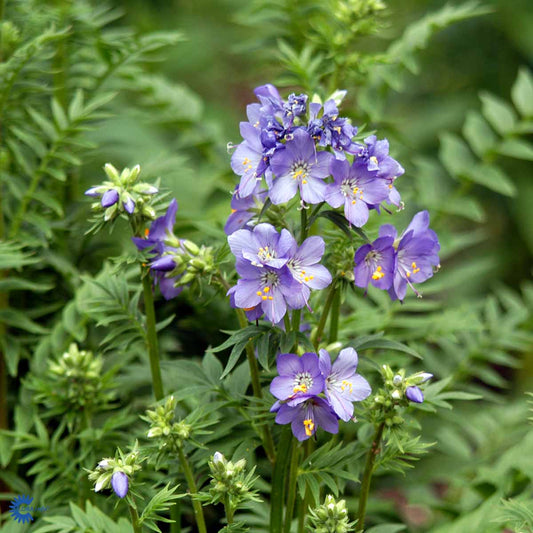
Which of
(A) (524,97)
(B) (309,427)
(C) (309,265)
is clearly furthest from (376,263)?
(A) (524,97)

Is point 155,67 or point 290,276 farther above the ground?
point 290,276

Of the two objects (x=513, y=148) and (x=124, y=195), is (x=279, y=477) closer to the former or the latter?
(x=124, y=195)

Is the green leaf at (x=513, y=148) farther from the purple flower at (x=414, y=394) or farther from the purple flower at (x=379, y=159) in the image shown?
the purple flower at (x=414, y=394)

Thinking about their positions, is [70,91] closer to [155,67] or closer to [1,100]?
[1,100]

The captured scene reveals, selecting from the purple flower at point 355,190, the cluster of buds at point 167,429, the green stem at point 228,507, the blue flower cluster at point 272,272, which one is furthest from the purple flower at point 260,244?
the green stem at point 228,507

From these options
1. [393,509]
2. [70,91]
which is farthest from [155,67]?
[393,509]

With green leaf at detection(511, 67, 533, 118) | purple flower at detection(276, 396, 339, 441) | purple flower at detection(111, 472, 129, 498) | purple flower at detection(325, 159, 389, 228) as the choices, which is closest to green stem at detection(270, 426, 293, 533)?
purple flower at detection(276, 396, 339, 441)

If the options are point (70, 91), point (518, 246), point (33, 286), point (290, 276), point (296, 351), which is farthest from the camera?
point (518, 246)
